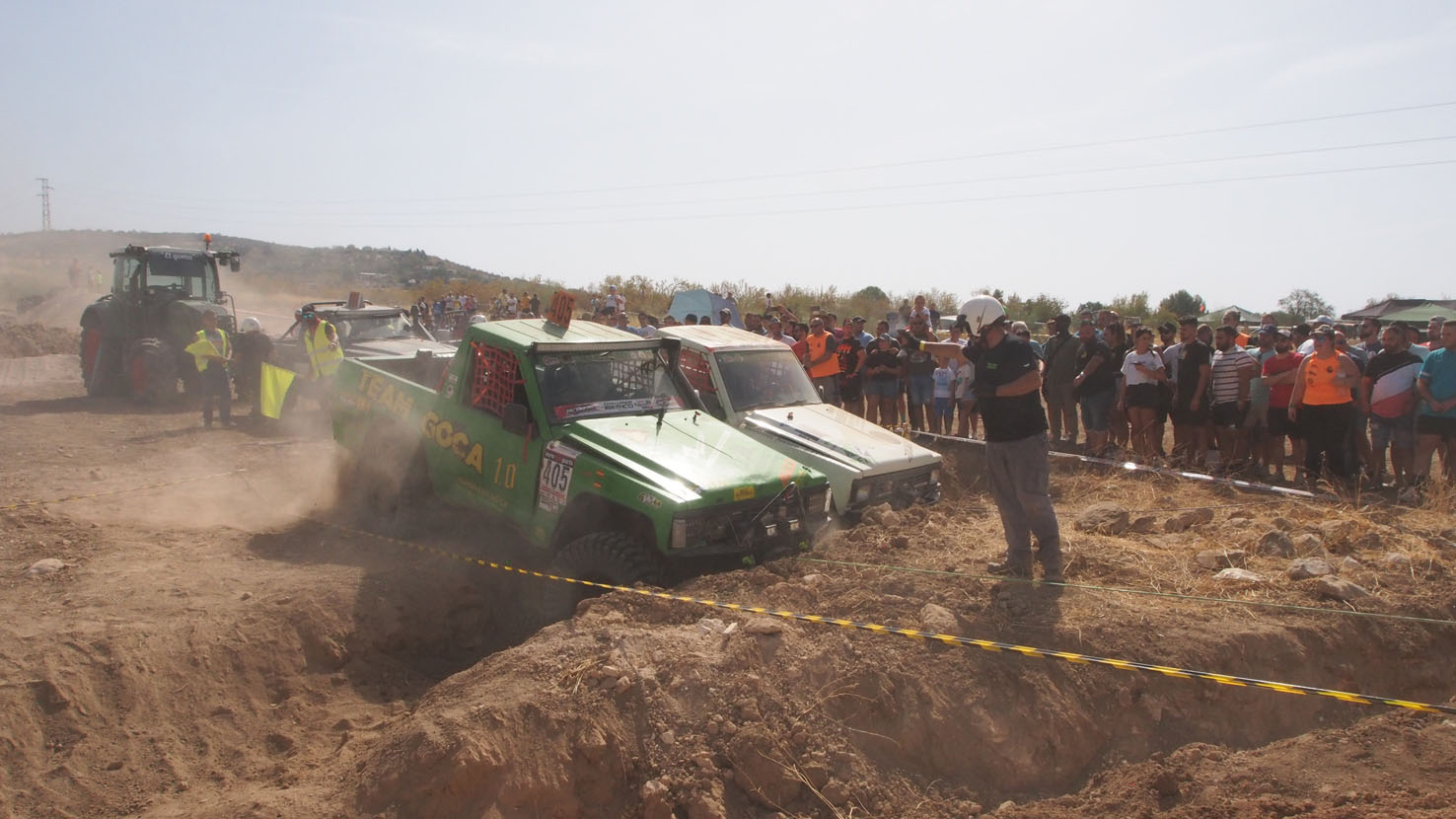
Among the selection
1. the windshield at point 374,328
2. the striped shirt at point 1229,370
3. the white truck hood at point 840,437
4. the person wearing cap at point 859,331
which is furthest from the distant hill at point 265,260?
the striped shirt at point 1229,370

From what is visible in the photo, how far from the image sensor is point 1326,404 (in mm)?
8797

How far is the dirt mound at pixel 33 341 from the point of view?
2217 centimetres

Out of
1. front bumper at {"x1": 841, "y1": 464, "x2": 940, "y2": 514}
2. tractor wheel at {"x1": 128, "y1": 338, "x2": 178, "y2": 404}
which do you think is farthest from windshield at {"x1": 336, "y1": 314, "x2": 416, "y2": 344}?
front bumper at {"x1": 841, "y1": 464, "x2": 940, "y2": 514}

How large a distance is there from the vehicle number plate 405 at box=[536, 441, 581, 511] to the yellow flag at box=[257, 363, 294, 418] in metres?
6.97

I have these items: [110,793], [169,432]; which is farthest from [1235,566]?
[169,432]

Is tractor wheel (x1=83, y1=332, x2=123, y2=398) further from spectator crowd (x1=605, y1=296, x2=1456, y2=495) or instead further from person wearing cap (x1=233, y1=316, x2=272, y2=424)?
spectator crowd (x1=605, y1=296, x2=1456, y2=495)

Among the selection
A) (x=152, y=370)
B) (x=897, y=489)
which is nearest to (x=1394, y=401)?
(x=897, y=489)

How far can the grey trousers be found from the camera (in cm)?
Answer: 561

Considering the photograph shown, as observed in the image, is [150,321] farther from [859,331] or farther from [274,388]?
[859,331]

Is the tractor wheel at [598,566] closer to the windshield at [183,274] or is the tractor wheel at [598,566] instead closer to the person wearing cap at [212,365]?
the person wearing cap at [212,365]

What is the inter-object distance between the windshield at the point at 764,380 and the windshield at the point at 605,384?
128 cm

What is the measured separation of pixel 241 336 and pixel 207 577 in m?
9.32

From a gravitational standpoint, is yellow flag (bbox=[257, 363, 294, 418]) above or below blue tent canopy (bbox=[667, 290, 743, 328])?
below

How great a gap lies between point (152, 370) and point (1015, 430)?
1440 centimetres
